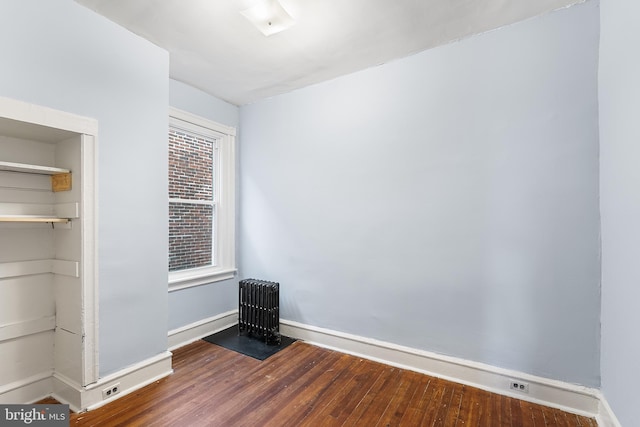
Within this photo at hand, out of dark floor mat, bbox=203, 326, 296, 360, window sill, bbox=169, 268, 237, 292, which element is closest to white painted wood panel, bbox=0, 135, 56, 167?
window sill, bbox=169, 268, 237, 292

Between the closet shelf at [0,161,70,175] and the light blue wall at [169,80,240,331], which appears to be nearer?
the closet shelf at [0,161,70,175]

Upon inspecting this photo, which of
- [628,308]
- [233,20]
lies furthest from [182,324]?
[628,308]

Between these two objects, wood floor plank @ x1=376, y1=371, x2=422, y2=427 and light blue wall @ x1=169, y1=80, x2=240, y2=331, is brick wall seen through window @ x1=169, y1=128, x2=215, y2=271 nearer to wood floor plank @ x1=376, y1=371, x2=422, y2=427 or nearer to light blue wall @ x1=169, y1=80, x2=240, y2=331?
light blue wall @ x1=169, y1=80, x2=240, y2=331

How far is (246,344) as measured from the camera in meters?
3.23

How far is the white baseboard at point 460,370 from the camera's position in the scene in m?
2.10

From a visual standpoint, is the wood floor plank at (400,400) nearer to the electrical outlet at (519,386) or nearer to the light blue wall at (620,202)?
the electrical outlet at (519,386)

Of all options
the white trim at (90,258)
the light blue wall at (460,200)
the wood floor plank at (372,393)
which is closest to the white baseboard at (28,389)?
the white trim at (90,258)

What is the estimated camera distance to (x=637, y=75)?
5.13 feet

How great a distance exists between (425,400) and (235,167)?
3254 mm

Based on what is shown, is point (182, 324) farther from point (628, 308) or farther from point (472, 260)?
point (628, 308)

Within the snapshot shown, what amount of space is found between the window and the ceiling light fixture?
1515 mm

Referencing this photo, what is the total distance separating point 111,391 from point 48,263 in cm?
110

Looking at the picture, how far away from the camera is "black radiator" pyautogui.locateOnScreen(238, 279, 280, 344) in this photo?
3.30m

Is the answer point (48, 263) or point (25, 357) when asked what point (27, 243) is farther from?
point (25, 357)
